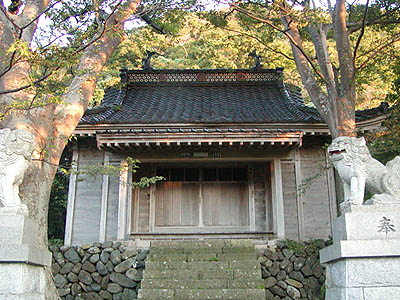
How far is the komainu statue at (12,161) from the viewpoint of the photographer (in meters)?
4.98

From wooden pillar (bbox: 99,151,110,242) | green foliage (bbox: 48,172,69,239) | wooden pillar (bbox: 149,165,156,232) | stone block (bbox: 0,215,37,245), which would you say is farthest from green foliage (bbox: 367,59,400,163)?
green foliage (bbox: 48,172,69,239)

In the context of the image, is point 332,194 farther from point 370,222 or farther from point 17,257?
point 17,257

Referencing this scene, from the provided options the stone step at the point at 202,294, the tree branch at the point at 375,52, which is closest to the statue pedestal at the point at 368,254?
the stone step at the point at 202,294

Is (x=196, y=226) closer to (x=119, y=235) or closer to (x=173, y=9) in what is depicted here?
(x=119, y=235)

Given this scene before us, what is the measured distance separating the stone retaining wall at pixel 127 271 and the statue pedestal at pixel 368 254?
3.78m

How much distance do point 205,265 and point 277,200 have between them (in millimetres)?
2804

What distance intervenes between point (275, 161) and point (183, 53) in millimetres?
A: 21795

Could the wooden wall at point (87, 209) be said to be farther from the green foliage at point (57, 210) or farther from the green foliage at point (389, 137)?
the green foliage at point (389, 137)

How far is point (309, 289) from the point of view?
870cm

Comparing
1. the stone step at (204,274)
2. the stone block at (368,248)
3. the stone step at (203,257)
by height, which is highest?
the stone block at (368,248)

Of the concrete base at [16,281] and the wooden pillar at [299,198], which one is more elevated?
the wooden pillar at [299,198]

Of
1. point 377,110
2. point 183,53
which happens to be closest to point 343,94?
point 377,110

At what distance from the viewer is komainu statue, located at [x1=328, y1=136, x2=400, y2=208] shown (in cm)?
511

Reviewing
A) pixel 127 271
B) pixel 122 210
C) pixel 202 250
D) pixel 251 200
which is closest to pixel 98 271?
pixel 127 271
